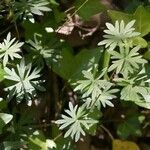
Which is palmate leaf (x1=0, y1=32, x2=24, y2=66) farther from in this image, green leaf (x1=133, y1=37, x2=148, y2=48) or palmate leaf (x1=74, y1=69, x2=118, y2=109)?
green leaf (x1=133, y1=37, x2=148, y2=48)

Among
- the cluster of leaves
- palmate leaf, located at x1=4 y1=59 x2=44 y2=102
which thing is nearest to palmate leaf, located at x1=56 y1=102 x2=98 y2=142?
the cluster of leaves

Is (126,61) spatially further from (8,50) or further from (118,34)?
(8,50)

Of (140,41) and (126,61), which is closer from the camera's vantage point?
(126,61)

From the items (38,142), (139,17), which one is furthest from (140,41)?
(38,142)

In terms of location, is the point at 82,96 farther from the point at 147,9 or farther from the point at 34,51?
the point at 147,9

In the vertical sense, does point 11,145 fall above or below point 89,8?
below

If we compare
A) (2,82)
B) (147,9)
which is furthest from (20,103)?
(147,9)

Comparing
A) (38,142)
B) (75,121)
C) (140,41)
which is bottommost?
(38,142)
